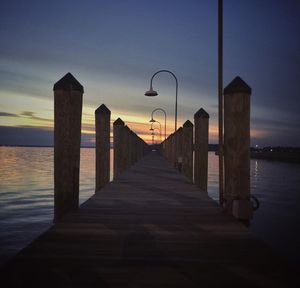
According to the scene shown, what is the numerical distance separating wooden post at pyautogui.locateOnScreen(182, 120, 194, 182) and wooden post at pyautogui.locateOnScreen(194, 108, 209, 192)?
2366 mm

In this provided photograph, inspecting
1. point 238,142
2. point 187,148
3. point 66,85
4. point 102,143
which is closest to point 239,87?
point 238,142

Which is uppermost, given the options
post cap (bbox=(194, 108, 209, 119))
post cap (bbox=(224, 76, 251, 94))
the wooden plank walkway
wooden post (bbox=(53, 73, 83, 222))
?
post cap (bbox=(194, 108, 209, 119))

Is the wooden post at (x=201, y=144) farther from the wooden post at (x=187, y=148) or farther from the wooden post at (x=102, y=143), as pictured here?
the wooden post at (x=102, y=143)

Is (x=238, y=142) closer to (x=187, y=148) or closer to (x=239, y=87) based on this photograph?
(x=239, y=87)

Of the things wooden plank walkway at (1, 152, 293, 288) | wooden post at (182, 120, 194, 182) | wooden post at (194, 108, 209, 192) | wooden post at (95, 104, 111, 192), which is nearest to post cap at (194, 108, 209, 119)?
wooden post at (194, 108, 209, 192)

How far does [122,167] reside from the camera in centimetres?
1152

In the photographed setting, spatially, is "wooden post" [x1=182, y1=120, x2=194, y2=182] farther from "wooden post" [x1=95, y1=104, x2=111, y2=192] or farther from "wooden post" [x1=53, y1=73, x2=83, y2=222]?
"wooden post" [x1=53, y1=73, x2=83, y2=222]

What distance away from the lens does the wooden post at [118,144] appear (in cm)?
1086

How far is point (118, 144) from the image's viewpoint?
10945 mm

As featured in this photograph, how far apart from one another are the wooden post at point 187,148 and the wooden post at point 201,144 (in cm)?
237

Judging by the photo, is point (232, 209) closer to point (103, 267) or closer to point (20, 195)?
point (103, 267)

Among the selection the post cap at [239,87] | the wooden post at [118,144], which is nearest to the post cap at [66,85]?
the post cap at [239,87]

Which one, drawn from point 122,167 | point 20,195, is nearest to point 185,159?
point 122,167

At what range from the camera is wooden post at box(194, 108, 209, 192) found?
9.43 m
